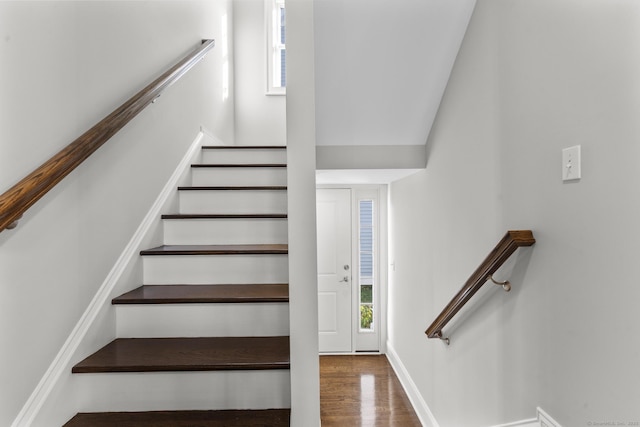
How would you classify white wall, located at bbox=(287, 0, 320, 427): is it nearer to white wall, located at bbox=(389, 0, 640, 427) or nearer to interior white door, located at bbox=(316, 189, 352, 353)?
white wall, located at bbox=(389, 0, 640, 427)

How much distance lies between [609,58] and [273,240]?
1593mm

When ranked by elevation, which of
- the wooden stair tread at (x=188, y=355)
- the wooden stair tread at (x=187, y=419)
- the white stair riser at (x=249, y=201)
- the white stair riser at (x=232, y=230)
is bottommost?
the wooden stair tread at (x=187, y=419)

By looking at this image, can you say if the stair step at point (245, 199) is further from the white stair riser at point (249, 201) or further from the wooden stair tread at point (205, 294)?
the wooden stair tread at point (205, 294)

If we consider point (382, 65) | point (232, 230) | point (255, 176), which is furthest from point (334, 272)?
point (382, 65)

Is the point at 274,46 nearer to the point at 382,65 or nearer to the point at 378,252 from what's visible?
the point at 382,65

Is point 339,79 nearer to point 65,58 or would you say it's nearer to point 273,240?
point 273,240

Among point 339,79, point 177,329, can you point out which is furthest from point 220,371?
point 339,79

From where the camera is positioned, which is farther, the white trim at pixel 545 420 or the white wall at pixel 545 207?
the white trim at pixel 545 420

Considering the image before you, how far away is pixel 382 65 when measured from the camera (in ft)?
7.61

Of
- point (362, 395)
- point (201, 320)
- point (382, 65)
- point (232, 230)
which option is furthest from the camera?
point (362, 395)

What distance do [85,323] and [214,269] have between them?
0.58 m

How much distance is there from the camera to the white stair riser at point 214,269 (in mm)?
1861

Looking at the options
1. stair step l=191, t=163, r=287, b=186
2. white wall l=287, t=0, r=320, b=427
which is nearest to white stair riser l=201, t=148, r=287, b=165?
stair step l=191, t=163, r=287, b=186

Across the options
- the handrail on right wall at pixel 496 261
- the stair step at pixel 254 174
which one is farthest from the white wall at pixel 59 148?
the handrail on right wall at pixel 496 261
